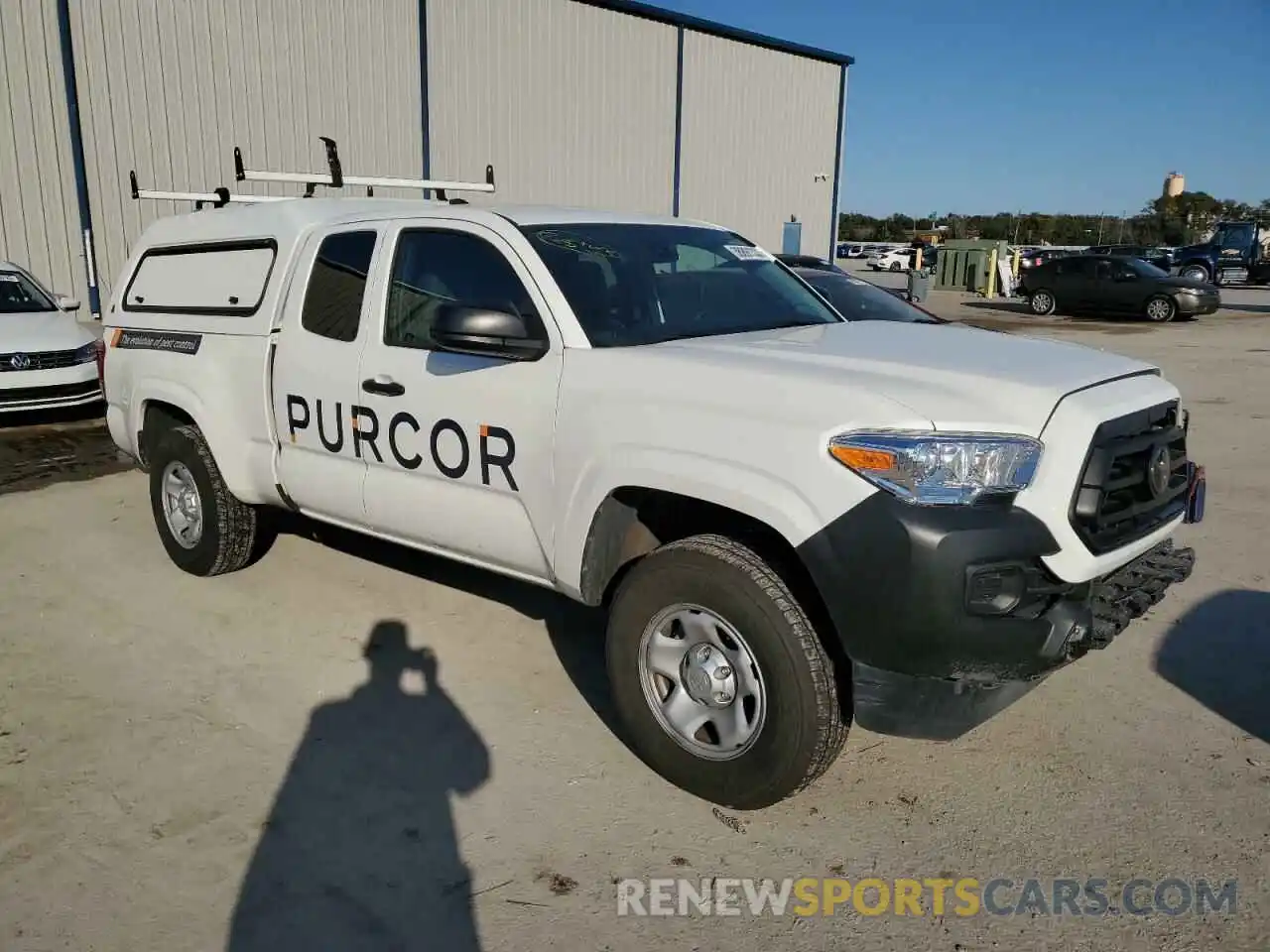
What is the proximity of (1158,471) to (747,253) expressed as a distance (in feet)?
6.88

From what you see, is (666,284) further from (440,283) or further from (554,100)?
(554,100)

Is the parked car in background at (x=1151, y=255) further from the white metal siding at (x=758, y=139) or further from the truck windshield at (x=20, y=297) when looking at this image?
the truck windshield at (x=20, y=297)

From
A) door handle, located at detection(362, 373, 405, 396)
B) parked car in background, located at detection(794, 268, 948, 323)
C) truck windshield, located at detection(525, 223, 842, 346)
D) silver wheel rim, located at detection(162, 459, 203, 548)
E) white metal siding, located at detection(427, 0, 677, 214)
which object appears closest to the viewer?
truck windshield, located at detection(525, 223, 842, 346)

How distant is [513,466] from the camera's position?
371cm

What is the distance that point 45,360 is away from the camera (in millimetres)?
9812

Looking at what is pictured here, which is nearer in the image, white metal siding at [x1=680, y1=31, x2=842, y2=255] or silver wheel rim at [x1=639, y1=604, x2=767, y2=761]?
silver wheel rim at [x1=639, y1=604, x2=767, y2=761]

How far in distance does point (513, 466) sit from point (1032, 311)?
25.7 m

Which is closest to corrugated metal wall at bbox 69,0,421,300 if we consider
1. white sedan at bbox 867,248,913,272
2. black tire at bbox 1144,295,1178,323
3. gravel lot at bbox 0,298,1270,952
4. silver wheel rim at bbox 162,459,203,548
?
silver wheel rim at bbox 162,459,203,548

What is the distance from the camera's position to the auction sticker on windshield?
4.57 m

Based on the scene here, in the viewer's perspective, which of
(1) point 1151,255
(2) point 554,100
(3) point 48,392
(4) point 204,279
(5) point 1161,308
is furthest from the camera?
(1) point 1151,255

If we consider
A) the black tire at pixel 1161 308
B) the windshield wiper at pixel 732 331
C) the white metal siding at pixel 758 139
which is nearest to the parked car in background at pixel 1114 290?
the black tire at pixel 1161 308

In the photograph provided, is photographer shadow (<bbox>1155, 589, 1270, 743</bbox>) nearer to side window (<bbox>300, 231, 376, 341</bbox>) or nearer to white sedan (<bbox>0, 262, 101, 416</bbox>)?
side window (<bbox>300, 231, 376, 341</bbox>)
